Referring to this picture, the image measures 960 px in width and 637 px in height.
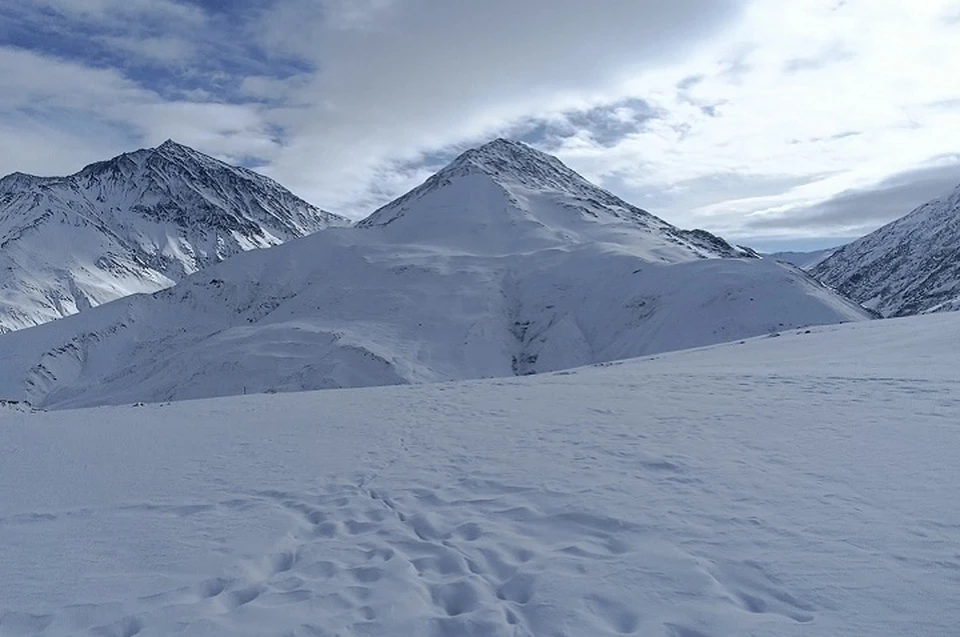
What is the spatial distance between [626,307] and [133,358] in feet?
250

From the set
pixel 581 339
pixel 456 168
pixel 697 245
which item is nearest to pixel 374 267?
pixel 581 339

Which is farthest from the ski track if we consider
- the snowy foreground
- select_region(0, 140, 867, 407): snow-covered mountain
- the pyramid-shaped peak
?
the pyramid-shaped peak

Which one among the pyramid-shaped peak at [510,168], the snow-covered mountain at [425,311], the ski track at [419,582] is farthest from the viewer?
the pyramid-shaped peak at [510,168]

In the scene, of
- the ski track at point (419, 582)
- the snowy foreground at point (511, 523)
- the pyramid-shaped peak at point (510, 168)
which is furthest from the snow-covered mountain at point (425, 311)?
the ski track at point (419, 582)

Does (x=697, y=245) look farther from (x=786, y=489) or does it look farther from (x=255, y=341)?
(x=786, y=489)

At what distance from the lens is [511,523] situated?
7.12 metres

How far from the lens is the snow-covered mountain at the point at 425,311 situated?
68750mm

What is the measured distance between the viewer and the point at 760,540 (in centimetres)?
612

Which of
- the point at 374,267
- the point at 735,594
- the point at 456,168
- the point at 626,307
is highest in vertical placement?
the point at 456,168

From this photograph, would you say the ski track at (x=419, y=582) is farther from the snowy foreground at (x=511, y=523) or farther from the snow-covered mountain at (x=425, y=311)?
the snow-covered mountain at (x=425, y=311)

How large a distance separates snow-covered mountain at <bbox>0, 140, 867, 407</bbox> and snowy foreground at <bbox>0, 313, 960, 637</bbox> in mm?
51612

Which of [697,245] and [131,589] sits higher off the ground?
[697,245]

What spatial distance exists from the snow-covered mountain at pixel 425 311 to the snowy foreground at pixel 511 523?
51612 millimetres

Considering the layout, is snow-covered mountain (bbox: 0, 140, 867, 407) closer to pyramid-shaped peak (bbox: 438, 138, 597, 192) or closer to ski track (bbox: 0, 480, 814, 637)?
pyramid-shaped peak (bbox: 438, 138, 597, 192)
